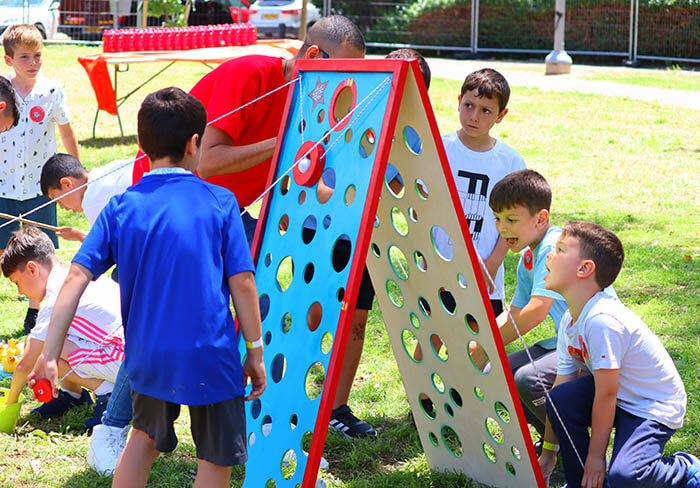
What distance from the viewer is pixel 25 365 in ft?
11.5

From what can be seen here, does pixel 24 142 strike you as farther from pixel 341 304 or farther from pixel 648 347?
pixel 648 347

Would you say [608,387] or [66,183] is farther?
[66,183]

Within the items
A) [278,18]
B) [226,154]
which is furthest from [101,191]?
[278,18]

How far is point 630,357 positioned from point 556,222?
4167mm

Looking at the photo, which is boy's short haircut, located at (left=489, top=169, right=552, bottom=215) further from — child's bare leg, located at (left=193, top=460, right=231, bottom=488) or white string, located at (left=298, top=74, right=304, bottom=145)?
child's bare leg, located at (left=193, top=460, right=231, bottom=488)

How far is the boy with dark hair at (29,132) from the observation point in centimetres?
514

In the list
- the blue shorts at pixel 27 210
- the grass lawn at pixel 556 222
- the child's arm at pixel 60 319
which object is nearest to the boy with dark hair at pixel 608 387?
the grass lawn at pixel 556 222

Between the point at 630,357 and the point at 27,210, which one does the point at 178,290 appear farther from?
the point at 27,210

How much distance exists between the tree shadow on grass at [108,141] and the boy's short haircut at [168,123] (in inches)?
304

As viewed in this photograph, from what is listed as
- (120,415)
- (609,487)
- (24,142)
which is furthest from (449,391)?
(24,142)

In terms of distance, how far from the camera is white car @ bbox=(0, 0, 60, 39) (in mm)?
17936

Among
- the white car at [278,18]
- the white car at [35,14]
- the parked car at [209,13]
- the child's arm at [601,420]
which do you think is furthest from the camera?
the parked car at [209,13]

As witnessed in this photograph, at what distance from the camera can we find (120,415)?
329 centimetres

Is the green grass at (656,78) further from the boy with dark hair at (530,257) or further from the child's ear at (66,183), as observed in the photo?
the child's ear at (66,183)
